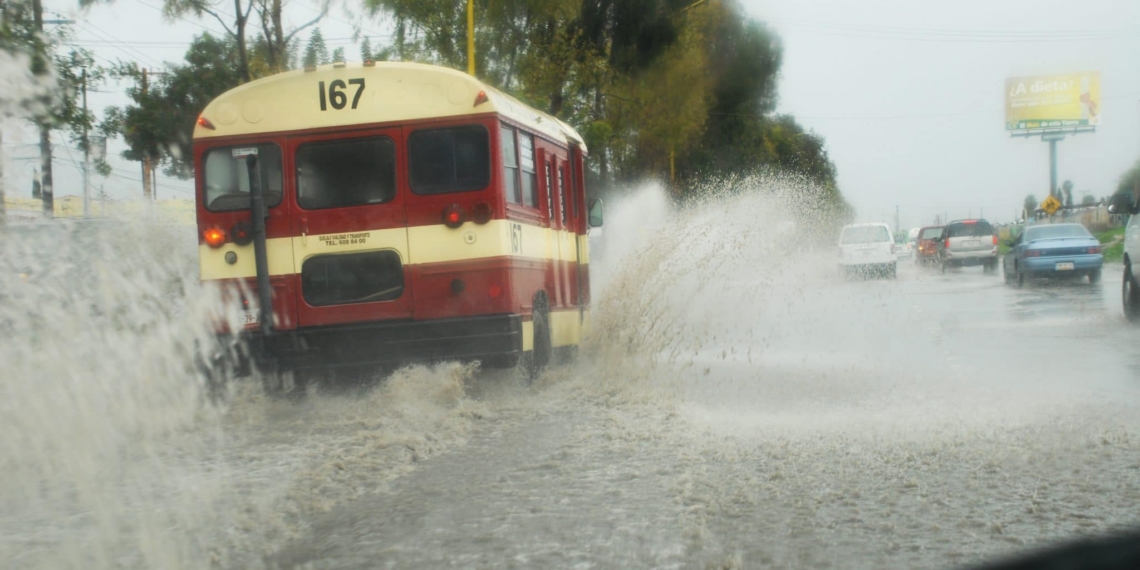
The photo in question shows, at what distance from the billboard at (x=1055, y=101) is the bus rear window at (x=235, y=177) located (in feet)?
297

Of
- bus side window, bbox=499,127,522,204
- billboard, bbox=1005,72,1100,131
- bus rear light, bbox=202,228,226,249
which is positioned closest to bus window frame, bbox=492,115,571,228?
bus side window, bbox=499,127,522,204

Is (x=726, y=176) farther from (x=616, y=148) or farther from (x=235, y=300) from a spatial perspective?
(x=235, y=300)

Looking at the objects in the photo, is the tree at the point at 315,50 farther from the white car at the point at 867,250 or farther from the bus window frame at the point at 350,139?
the bus window frame at the point at 350,139

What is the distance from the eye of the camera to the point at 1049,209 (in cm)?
6216

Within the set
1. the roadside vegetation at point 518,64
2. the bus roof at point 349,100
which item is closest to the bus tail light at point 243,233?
the bus roof at point 349,100

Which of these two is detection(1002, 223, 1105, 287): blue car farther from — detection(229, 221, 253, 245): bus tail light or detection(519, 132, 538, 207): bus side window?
detection(229, 221, 253, 245): bus tail light

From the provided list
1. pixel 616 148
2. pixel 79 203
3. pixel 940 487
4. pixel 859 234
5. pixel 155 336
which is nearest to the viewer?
pixel 940 487

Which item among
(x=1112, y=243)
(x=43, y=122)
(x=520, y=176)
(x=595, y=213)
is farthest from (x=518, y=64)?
(x=1112, y=243)

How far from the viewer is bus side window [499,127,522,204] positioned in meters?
9.85

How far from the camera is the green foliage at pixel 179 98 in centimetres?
3181

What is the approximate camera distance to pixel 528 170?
10797 millimetres

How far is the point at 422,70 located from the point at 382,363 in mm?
2302

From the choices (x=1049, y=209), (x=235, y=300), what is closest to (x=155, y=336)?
(x=235, y=300)

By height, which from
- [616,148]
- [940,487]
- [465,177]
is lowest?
[940,487]
